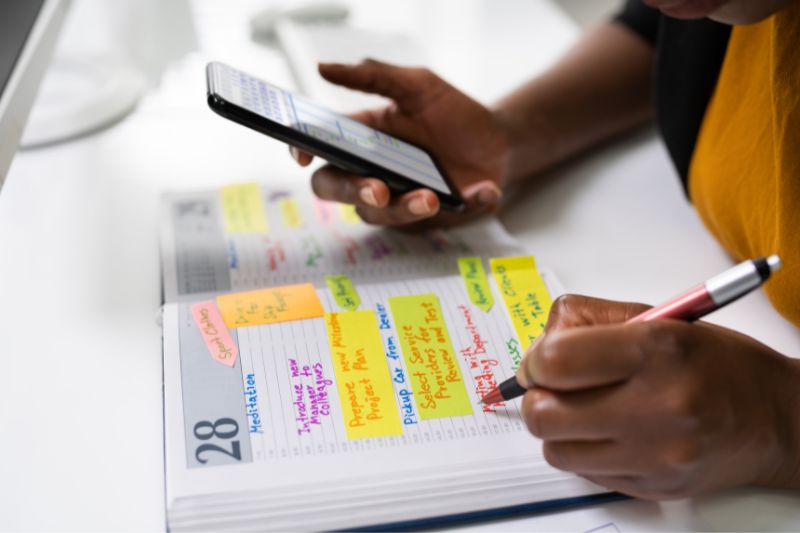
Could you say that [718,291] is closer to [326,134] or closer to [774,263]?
[774,263]

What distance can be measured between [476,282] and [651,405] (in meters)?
0.21

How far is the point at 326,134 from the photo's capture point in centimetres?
61

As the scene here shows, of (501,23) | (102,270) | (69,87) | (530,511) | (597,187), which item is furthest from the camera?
(501,23)

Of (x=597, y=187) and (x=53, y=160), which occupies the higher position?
(x=597, y=187)

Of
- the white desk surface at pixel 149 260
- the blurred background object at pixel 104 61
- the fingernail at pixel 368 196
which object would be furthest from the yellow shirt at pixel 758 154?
the blurred background object at pixel 104 61

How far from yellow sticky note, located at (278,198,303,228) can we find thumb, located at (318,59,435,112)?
4.1 inches

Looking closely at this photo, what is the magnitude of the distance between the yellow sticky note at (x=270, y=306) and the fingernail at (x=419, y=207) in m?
0.09

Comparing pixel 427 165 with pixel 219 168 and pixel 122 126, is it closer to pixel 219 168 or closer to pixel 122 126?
pixel 219 168

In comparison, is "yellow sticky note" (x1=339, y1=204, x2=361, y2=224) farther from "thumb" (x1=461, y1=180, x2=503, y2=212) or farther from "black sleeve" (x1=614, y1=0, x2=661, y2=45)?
"black sleeve" (x1=614, y1=0, x2=661, y2=45)

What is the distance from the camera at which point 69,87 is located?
2.89 ft

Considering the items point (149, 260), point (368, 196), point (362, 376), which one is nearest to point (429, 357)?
point (362, 376)

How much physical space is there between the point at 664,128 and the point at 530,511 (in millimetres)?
405

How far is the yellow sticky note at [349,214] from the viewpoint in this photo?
27.6 inches

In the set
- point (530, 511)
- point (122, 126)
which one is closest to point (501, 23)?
point (122, 126)
